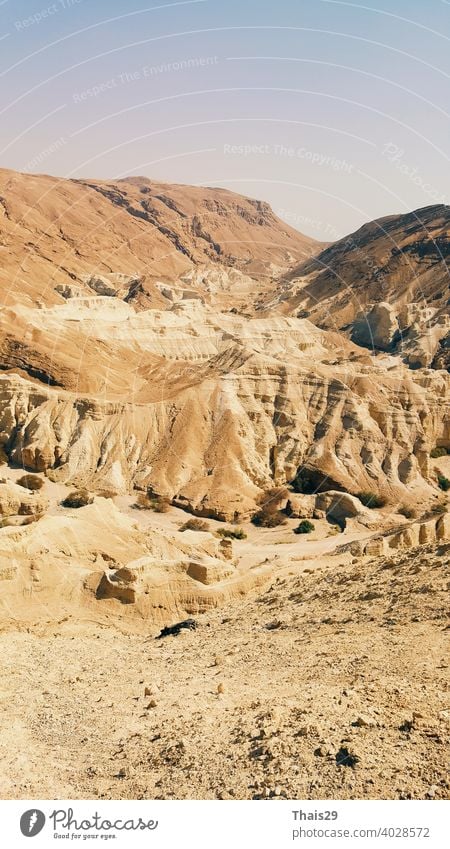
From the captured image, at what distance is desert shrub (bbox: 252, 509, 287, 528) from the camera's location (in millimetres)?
45250

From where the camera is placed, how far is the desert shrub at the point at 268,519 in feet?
148

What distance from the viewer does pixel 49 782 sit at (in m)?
11.7

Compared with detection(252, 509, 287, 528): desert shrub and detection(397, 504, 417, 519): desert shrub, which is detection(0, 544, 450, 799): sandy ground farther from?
detection(397, 504, 417, 519): desert shrub

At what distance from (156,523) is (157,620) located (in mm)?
19193

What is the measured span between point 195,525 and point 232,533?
83.5 inches

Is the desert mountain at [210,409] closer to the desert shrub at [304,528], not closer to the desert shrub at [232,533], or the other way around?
the desert shrub at [232,533]

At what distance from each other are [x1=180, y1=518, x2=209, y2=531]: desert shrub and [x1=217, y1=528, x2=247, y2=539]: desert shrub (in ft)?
2.80

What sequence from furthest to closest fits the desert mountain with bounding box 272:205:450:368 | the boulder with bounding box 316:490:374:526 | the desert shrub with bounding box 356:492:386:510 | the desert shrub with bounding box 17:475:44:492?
the desert mountain with bounding box 272:205:450:368, the desert shrub with bounding box 17:475:44:492, the desert shrub with bounding box 356:492:386:510, the boulder with bounding box 316:490:374:526

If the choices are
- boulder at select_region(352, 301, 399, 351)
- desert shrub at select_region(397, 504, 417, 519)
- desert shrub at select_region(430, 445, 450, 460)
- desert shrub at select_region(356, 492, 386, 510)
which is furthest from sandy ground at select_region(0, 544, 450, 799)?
boulder at select_region(352, 301, 399, 351)

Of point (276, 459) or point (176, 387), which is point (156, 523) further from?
point (176, 387)

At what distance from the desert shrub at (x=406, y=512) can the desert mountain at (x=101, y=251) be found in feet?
179

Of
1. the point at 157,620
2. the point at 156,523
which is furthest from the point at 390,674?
the point at 156,523

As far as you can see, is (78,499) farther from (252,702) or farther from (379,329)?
(379,329)

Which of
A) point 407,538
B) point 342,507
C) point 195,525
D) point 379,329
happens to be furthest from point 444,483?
point 379,329
